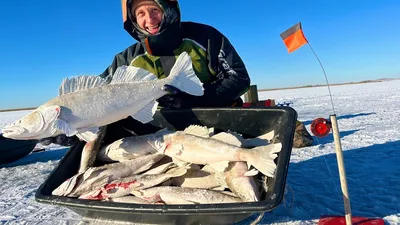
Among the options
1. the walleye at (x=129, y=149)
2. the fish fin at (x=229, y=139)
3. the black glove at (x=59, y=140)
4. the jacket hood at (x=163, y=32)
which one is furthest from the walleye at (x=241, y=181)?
the jacket hood at (x=163, y=32)

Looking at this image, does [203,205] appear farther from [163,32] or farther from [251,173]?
[163,32]

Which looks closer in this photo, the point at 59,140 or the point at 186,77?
the point at 59,140

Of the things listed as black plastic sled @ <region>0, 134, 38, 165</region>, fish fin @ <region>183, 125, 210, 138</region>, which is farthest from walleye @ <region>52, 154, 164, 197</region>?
black plastic sled @ <region>0, 134, 38, 165</region>

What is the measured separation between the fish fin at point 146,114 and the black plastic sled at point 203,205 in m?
0.37

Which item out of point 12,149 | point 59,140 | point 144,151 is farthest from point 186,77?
point 12,149

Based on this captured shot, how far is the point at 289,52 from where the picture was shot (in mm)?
2518

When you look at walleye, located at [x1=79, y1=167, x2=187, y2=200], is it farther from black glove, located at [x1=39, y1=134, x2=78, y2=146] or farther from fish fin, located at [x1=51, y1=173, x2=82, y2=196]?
black glove, located at [x1=39, y1=134, x2=78, y2=146]

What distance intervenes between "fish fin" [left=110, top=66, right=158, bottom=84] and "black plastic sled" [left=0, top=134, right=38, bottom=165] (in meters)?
3.13

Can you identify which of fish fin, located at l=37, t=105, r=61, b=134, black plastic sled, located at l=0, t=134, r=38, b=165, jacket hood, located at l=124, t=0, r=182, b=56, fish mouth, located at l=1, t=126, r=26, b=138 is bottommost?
black plastic sled, located at l=0, t=134, r=38, b=165

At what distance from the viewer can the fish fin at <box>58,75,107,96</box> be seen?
241cm

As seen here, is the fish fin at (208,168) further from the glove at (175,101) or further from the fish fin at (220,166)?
the glove at (175,101)

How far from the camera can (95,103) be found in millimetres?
2342

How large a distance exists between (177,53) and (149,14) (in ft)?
1.61

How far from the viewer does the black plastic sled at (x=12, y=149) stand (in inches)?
199
